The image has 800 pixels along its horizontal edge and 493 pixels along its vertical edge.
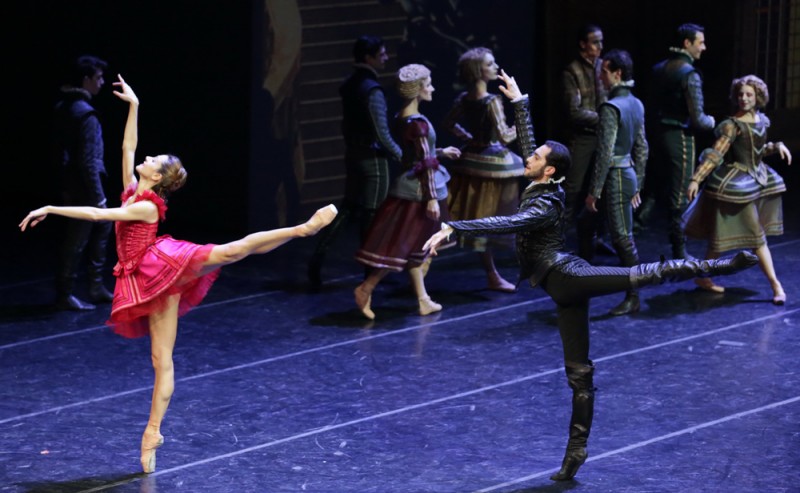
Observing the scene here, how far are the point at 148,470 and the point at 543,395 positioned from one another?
84.3 inches

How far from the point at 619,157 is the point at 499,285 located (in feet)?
4.21

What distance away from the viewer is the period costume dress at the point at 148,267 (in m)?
6.04

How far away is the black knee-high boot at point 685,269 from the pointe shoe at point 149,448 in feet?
7.08

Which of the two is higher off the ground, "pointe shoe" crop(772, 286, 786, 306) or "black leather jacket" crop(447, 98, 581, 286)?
"black leather jacket" crop(447, 98, 581, 286)

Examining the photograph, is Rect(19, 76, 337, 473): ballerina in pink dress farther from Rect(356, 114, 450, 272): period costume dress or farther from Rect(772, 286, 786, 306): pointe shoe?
Rect(772, 286, 786, 306): pointe shoe

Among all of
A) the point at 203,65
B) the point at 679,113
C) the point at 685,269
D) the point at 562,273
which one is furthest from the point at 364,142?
the point at 685,269

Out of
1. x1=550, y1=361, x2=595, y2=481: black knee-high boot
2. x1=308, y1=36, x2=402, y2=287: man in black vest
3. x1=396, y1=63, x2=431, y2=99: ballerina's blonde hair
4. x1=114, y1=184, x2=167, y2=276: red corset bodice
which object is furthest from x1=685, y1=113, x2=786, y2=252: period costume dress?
x1=114, y1=184, x2=167, y2=276: red corset bodice

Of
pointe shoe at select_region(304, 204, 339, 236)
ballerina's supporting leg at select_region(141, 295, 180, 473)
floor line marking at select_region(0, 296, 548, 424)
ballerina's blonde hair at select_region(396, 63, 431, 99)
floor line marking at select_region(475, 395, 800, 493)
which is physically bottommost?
floor line marking at select_region(475, 395, 800, 493)

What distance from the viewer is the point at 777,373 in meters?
7.59

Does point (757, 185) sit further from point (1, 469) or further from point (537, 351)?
point (1, 469)

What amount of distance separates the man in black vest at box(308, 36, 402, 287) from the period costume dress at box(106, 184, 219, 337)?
3034 mm

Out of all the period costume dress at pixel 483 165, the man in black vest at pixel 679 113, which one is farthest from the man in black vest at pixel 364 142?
the man in black vest at pixel 679 113

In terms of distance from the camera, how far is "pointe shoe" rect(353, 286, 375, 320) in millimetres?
8734

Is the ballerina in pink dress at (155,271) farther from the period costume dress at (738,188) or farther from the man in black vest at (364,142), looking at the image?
the period costume dress at (738,188)
